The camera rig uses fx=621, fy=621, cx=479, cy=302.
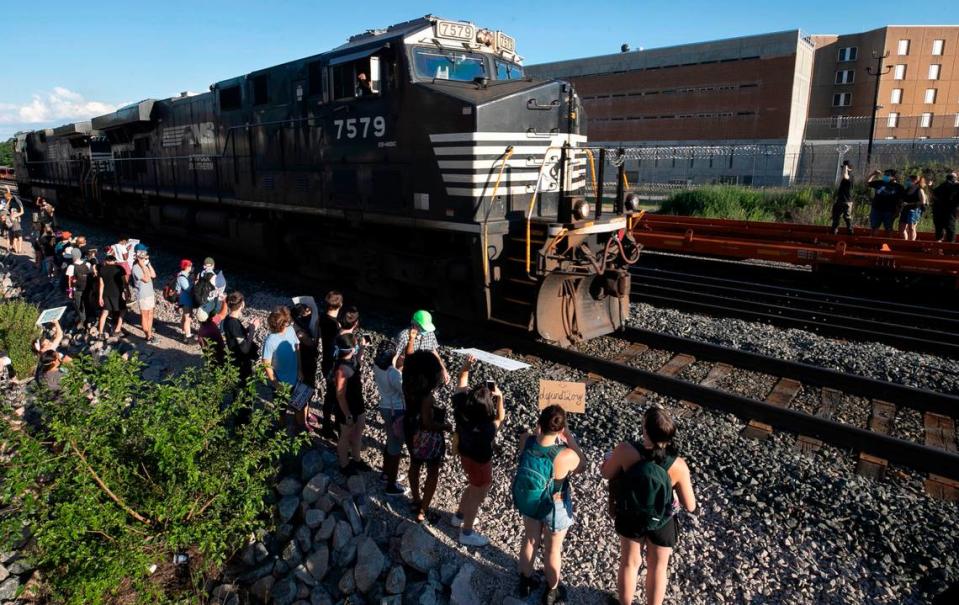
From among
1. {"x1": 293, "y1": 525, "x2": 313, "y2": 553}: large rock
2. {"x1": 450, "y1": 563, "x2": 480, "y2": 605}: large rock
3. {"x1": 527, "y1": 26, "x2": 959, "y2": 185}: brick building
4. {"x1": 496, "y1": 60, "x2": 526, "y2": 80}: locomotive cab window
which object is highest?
{"x1": 527, "y1": 26, "x2": 959, "y2": 185}: brick building

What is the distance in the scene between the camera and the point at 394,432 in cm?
531

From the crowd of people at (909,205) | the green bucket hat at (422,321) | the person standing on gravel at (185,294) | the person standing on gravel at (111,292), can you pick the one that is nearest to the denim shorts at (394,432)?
the green bucket hat at (422,321)

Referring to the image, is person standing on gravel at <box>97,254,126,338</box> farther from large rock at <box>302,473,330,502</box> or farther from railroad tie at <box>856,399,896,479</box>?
railroad tie at <box>856,399,896,479</box>

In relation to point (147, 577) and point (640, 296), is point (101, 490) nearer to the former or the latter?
point (147, 577)

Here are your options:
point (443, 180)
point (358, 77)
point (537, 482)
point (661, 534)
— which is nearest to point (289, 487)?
point (537, 482)

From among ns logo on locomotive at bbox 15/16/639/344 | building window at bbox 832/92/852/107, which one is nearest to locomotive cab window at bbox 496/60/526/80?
ns logo on locomotive at bbox 15/16/639/344

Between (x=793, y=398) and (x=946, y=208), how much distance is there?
32.9 ft

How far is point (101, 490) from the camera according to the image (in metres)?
4.55

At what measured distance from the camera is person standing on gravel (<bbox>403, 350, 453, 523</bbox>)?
4.84 m

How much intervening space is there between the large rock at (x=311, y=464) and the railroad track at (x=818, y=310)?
7139 mm

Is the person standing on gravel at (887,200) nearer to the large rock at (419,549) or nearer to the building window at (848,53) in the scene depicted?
the large rock at (419,549)

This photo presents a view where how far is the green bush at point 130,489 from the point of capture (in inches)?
170

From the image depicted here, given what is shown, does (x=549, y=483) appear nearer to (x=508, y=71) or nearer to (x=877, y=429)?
(x=877, y=429)

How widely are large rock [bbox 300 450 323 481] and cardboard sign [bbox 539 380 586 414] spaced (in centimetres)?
263
